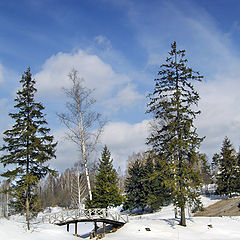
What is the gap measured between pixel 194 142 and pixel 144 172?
26138 millimetres

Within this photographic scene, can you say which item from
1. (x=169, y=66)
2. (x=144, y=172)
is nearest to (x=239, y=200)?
(x=144, y=172)

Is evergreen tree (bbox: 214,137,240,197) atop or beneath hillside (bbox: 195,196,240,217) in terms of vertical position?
atop

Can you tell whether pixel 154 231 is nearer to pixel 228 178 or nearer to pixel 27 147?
pixel 27 147

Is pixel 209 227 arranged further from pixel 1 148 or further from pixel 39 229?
pixel 1 148

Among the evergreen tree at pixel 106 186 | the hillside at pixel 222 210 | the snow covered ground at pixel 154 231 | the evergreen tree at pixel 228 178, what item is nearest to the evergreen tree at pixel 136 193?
the evergreen tree at pixel 106 186

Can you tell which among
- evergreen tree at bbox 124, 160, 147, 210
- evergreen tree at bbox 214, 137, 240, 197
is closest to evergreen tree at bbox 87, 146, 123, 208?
evergreen tree at bbox 124, 160, 147, 210

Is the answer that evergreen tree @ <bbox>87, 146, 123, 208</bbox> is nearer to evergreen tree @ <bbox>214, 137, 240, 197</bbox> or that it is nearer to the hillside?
the hillside

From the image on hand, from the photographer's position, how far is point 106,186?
33781 millimetres

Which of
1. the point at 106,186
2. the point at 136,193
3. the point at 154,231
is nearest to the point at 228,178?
the point at 136,193

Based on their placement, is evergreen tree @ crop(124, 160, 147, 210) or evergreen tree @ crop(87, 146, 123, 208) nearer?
evergreen tree @ crop(87, 146, 123, 208)

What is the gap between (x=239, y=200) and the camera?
34.8 metres

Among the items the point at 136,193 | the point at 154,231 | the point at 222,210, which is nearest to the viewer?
the point at 154,231

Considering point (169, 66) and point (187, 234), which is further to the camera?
point (169, 66)

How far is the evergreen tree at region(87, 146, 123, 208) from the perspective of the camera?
3331 centimetres
